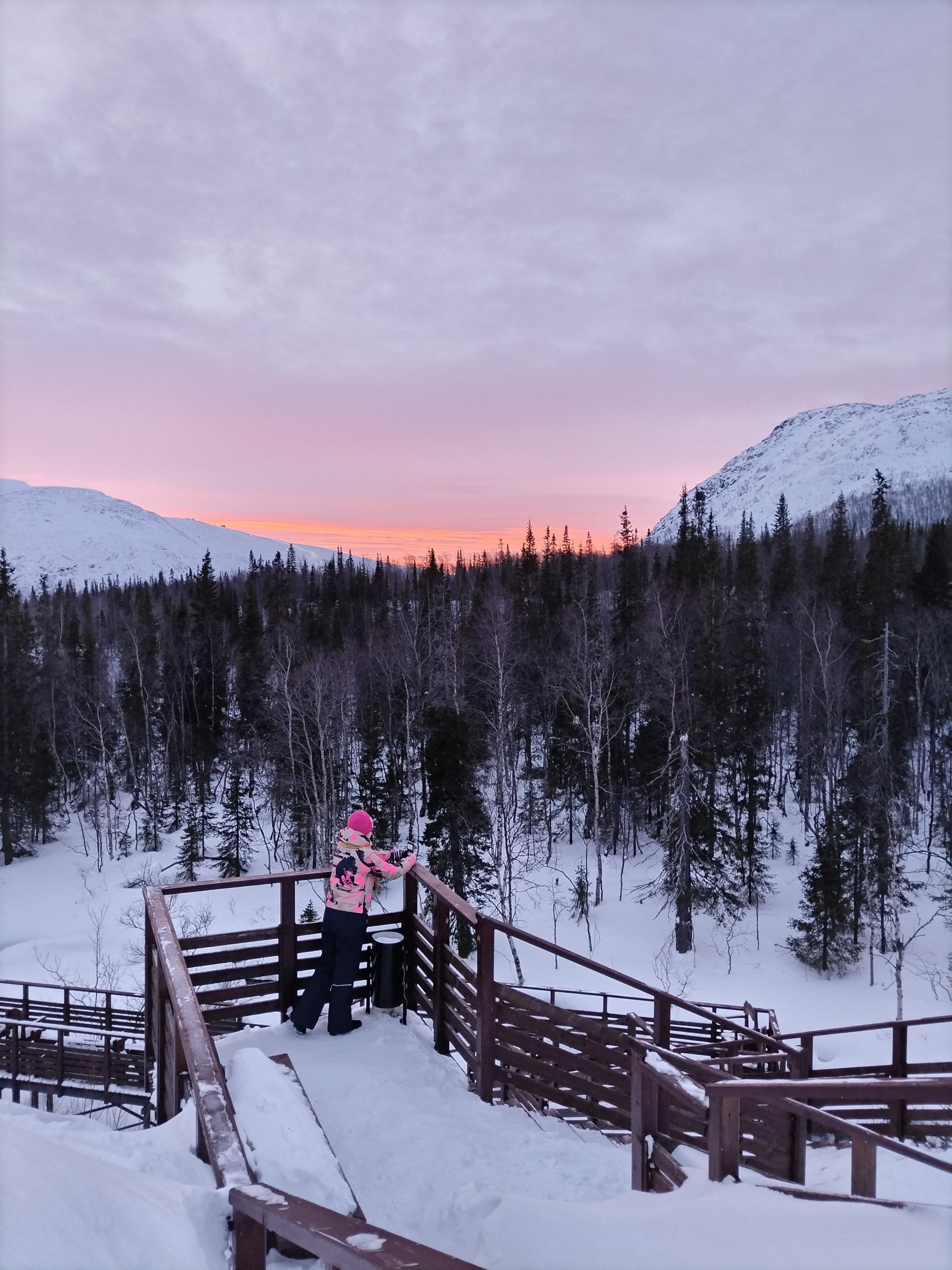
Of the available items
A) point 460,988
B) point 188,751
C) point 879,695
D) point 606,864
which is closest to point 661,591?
point 879,695

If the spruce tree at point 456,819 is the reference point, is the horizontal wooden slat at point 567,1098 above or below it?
above

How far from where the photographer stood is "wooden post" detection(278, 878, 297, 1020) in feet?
19.2

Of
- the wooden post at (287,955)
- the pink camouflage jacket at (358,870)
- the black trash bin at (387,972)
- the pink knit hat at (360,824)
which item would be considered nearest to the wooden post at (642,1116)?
the pink camouflage jacket at (358,870)

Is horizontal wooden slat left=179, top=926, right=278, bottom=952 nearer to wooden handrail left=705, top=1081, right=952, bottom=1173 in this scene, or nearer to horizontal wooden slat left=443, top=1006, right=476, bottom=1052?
horizontal wooden slat left=443, top=1006, right=476, bottom=1052

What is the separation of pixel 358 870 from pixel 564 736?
26.8m

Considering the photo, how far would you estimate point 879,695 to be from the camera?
31.4 m

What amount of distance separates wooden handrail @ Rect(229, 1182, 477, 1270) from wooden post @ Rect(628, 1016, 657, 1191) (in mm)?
1577

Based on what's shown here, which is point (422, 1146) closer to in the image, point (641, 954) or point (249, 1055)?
point (249, 1055)

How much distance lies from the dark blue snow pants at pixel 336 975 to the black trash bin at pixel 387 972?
41 centimetres

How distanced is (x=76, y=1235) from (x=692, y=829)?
2528cm

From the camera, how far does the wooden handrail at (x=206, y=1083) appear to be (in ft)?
8.16

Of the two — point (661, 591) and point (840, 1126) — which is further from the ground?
point (661, 591)

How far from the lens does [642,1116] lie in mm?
3309

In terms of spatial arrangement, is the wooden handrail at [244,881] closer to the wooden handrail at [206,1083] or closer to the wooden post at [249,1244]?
the wooden handrail at [206,1083]
